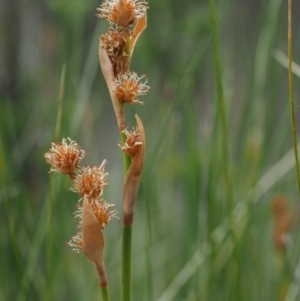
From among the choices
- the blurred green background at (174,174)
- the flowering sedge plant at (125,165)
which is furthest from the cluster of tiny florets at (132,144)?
the blurred green background at (174,174)

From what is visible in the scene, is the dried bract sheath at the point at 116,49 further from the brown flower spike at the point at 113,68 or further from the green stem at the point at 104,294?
the green stem at the point at 104,294

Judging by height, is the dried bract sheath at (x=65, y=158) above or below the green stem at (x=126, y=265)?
above

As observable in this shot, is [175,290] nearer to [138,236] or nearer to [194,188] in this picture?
[194,188]

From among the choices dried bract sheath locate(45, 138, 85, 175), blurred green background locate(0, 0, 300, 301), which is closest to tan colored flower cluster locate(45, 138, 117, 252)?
dried bract sheath locate(45, 138, 85, 175)

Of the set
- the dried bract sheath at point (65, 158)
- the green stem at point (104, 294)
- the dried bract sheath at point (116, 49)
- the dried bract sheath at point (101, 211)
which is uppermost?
the dried bract sheath at point (116, 49)

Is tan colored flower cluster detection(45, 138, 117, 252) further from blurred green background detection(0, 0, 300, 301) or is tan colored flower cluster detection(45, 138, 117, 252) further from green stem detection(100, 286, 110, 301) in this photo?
blurred green background detection(0, 0, 300, 301)

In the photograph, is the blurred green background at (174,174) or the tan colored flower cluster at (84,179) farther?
the blurred green background at (174,174)

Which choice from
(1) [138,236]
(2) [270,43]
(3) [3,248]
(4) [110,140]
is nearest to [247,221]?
(2) [270,43]
